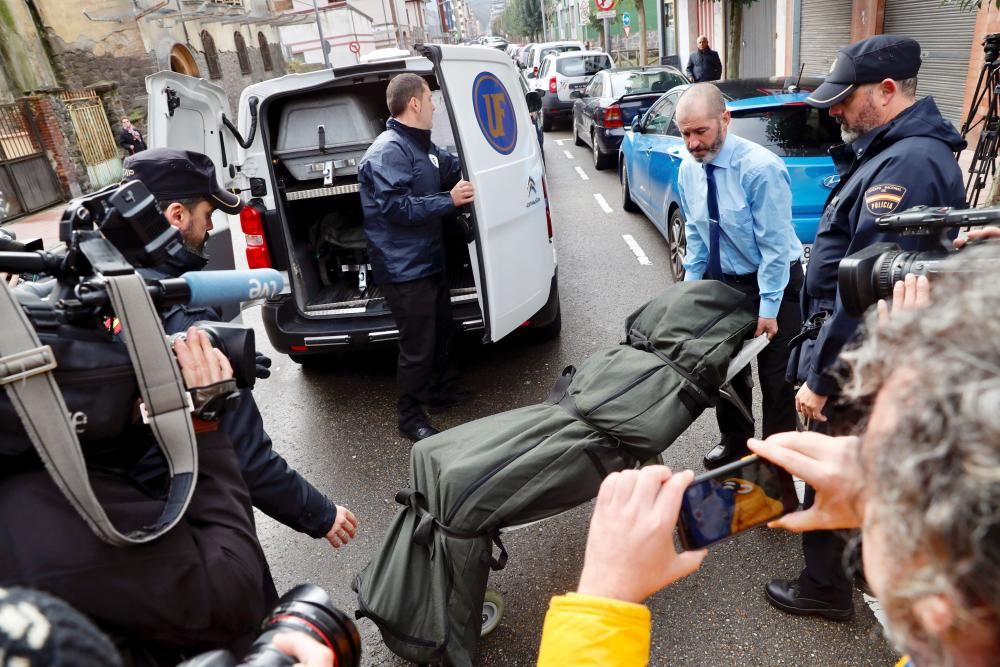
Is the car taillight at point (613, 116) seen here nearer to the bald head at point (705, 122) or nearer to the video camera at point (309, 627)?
the bald head at point (705, 122)

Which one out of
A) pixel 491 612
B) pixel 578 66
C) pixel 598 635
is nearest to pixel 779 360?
pixel 491 612

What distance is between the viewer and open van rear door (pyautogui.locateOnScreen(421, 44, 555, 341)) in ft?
11.0

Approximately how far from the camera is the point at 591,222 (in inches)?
313

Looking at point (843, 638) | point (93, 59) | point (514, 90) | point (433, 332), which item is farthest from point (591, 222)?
point (93, 59)

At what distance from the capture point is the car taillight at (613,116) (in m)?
9.54

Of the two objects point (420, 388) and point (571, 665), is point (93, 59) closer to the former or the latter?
point (420, 388)

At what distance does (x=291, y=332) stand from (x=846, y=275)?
323 centimetres

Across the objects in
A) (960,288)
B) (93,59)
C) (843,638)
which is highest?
(93,59)

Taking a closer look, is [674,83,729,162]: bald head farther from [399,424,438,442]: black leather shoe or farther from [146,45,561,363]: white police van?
[399,424,438,442]: black leather shoe

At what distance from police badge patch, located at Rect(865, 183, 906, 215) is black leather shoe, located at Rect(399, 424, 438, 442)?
2.56 meters

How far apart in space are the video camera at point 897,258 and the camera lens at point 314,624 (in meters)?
1.49

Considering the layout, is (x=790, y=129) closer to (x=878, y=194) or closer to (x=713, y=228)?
(x=713, y=228)

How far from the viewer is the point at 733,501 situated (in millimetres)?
960

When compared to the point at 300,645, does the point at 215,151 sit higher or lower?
higher
